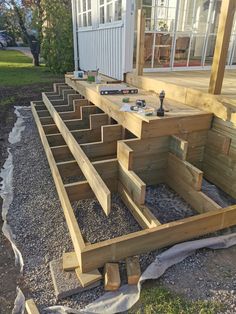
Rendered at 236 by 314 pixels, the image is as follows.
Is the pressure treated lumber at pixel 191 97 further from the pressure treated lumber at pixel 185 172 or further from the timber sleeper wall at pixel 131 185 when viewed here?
the pressure treated lumber at pixel 185 172

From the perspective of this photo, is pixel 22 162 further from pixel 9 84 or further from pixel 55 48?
pixel 55 48

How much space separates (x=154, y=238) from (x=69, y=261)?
0.69 meters

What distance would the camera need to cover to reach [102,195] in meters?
2.28

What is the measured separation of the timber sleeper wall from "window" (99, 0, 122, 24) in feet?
8.00

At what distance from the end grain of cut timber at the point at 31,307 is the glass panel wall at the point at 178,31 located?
451cm

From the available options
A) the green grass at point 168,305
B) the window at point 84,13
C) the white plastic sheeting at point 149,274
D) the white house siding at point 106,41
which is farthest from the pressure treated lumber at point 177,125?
the window at point 84,13

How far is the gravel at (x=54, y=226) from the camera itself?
1.98m

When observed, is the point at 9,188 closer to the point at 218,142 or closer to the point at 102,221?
the point at 102,221

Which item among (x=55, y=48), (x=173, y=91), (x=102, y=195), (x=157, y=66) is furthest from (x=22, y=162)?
(x=55, y=48)

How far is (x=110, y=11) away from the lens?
5.48 m

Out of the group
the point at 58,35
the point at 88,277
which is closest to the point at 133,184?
the point at 88,277

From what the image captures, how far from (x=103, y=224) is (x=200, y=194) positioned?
99cm

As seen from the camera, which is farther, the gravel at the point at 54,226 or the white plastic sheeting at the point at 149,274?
the gravel at the point at 54,226

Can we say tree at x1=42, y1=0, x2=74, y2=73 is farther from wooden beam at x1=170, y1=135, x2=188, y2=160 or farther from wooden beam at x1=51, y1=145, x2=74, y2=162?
wooden beam at x1=170, y1=135, x2=188, y2=160
